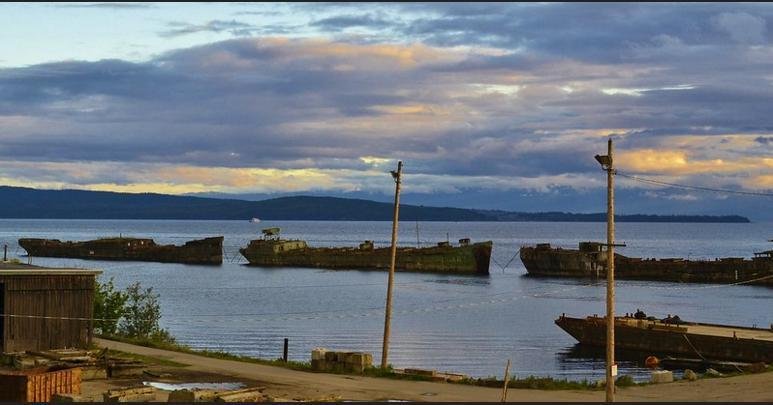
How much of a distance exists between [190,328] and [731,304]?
5714 centimetres

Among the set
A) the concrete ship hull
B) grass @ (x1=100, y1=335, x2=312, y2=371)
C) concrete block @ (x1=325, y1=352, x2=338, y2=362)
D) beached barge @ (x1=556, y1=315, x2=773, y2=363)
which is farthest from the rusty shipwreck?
concrete block @ (x1=325, y1=352, x2=338, y2=362)

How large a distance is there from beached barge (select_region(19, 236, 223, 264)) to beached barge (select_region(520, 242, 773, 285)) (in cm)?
5560

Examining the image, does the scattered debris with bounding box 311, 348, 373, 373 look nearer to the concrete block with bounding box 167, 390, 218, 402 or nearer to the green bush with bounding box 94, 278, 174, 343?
the concrete block with bounding box 167, 390, 218, 402

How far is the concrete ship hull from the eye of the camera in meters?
146

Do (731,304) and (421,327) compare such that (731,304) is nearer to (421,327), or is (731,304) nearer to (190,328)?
(421,327)

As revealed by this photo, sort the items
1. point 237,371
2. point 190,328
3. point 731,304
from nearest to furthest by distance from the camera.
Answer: point 237,371
point 190,328
point 731,304

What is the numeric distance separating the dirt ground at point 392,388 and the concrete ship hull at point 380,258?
10674 centimetres

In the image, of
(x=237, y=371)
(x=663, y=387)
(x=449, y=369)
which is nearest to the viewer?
(x=663, y=387)

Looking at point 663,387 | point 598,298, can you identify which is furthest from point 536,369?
point 598,298

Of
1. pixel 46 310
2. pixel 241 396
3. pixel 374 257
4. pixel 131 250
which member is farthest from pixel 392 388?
pixel 131 250

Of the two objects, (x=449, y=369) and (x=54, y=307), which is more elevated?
(x=54, y=307)

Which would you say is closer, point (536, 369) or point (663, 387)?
point (663, 387)

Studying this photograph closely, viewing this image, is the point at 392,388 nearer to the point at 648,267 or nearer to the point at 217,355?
the point at 217,355

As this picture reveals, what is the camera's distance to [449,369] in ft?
174
